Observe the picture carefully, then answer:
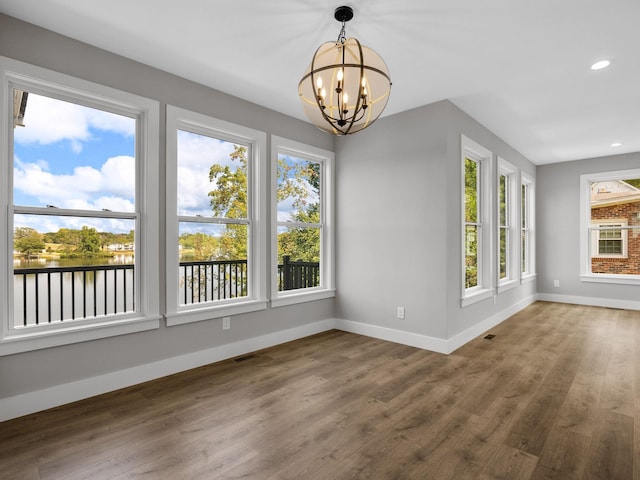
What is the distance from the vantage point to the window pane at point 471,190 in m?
4.52

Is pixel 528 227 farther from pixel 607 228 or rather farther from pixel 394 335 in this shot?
pixel 394 335

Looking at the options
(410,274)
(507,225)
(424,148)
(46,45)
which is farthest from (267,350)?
(507,225)

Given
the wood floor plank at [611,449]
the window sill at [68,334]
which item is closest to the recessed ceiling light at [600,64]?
the wood floor plank at [611,449]

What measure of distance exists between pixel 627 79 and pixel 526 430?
3.24 metres

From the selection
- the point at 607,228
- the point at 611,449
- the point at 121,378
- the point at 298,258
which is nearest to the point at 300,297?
the point at 298,258

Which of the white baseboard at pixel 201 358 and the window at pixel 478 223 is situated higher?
the window at pixel 478 223

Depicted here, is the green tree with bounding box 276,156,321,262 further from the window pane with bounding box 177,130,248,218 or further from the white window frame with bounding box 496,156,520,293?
the white window frame with bounding box 496,156,520,293

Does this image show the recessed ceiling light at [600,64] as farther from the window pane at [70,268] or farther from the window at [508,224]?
the window pane at [70,268]

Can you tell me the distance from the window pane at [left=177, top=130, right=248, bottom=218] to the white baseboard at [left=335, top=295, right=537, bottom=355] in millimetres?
1973

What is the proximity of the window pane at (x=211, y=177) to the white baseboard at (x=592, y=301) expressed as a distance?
6147mm

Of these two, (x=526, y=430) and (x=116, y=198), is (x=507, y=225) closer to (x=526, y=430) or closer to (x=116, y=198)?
(x=526, y=430)

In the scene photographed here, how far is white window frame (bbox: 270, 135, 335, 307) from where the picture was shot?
392cm

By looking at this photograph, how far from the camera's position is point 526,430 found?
7.18ft

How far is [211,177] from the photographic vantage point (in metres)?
3.52
